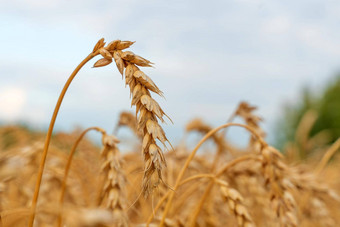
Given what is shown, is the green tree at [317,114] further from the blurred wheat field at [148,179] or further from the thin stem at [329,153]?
the blurred wheat field at [148,179]

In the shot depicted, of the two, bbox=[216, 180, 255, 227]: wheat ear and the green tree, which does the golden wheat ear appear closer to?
bbox=[216, 180, 255, 227]: wheat ear

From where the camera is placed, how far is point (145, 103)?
76cm

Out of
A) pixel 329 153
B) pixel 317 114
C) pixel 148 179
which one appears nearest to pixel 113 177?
pixel 148 179

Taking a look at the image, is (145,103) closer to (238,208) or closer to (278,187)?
(238,208)

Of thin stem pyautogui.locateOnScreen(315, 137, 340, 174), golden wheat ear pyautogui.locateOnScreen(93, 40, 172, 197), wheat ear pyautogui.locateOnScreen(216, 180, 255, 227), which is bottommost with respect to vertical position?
wheat ear pyautogui.locateOnScreen(216, 180, 255, 227)

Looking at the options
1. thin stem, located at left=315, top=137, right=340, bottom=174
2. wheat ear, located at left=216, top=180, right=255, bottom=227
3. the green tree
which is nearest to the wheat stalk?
wheat ear, located at left=216, top=180, right=255, bottom=227

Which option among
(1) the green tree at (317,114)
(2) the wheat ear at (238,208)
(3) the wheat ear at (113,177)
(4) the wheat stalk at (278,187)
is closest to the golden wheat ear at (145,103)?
(3) the wheat ear at (113,177)

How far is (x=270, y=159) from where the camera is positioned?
1200 millimetres

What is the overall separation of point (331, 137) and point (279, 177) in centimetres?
1572

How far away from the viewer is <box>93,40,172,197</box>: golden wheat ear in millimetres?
731

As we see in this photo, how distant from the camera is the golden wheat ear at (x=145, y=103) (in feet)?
2.40

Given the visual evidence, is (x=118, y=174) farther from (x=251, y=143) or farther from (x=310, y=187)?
(x=310, y=187)

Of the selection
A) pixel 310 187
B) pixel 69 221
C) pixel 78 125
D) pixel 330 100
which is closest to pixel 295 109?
pixel 330 100

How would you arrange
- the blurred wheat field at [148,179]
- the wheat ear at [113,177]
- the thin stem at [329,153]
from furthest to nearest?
the thin stem at [329,153] < the wheat ear at [113,177] < the blurred wheat field at [148,179]
